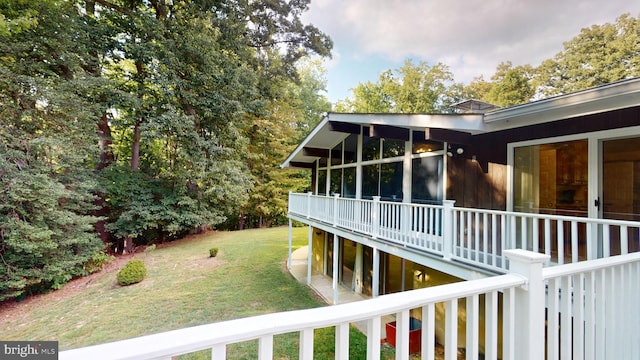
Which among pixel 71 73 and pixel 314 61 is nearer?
pixel 71 73

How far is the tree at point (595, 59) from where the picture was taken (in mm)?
16047

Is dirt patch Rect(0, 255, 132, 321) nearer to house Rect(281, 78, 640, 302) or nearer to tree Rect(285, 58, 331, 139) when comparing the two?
house Rect(281, 78, 640, 302)

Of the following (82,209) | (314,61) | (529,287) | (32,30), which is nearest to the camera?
(529,287)

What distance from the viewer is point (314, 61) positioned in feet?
88.2

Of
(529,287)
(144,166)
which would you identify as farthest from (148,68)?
(529,287)

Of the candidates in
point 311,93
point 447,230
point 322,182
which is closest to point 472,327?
point 447,230

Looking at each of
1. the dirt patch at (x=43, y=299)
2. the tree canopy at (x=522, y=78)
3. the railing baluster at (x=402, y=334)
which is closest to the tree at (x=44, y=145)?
the dirt patch at (x=43, y=299)

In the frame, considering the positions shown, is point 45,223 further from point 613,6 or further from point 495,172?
point 613,6

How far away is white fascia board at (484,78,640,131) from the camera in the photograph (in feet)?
10.1

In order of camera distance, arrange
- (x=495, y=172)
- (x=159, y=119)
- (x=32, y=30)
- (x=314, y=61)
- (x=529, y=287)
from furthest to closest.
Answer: (x=314, y=61), (x=159, y=119), (x=32, y=30), (x=495, y=172), (x=529, y=287)

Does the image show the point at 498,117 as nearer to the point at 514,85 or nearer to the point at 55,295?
the point at 55,295

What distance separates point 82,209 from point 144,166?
4671 mm

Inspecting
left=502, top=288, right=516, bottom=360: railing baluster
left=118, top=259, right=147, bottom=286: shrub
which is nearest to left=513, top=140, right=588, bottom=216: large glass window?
left=502, top=288, right=516, bottom=360: railing baluster

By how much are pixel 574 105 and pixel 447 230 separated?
2.31 meters
